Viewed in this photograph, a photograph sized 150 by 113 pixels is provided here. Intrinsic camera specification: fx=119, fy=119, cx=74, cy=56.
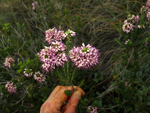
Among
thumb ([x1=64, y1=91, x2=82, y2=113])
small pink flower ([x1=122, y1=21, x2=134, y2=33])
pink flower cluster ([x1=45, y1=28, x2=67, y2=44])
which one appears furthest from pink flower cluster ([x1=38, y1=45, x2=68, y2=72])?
small pink flower ([x1=122, y1=21, x2=134, y2=33])

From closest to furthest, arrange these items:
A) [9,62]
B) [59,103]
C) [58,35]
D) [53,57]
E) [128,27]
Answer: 1. [53,57]
2. [59,103]
3. [58,35]
4. [128,27]
5. [9,62]

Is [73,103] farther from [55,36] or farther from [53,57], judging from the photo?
[55,36]

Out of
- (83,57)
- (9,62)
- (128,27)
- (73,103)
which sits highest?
(128,27)

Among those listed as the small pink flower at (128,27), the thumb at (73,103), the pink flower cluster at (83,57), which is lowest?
the thumb at (73,103)

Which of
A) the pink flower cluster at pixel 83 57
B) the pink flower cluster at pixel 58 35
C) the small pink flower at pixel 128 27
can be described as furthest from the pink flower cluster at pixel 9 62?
the small pink flower at pixel 128 27

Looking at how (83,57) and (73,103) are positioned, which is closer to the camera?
(83,57)

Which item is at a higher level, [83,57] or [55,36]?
[55,36]

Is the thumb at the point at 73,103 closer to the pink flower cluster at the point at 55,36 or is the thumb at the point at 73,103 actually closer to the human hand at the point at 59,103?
the human hand at the point at 59,103

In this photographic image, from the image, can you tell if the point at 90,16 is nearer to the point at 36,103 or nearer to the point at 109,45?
the point at 109,45

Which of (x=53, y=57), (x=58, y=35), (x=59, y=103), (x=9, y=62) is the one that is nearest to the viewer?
(x=53, y=57)

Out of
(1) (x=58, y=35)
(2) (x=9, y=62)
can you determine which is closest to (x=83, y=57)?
(1) (x=58, y=35)

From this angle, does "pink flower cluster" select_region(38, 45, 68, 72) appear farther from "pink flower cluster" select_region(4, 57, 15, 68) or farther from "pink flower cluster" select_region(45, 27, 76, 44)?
"pink flower cluster" select_region(4, 57, 15, 68)
